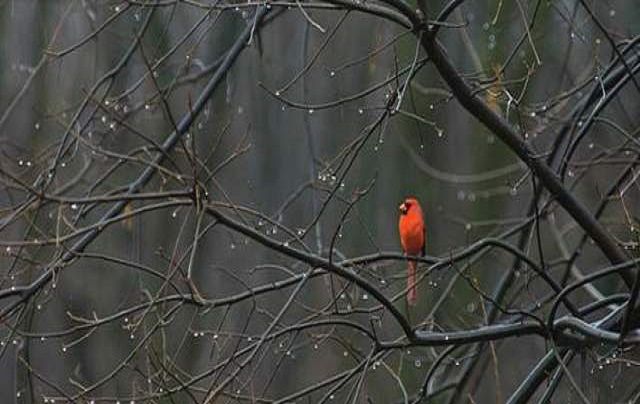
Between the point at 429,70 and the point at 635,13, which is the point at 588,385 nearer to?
the point at 635,13

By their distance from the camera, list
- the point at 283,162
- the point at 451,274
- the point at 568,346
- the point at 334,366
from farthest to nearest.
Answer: the point at 283,162, the point at 334,366, the point at 451,274, the point at 568,346

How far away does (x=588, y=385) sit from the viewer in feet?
18.0

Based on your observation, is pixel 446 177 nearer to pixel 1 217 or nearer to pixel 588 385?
pixel 588 385

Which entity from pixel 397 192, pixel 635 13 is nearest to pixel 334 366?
pixel 397 192

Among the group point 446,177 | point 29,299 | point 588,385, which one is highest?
point 446,177

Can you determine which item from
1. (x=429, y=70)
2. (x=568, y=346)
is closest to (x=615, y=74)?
(x=568, y=346)

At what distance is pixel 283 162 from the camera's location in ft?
29.7

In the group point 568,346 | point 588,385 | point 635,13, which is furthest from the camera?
point 635,13

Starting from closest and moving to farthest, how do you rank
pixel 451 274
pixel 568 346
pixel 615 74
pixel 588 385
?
pixel 568 346
pixel 615 74
pixel 588 385
pixel 451 274

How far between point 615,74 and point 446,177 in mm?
3409

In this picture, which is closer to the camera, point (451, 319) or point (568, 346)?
point (568, 346)

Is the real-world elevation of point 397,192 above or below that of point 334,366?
above

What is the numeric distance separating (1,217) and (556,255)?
170 inches

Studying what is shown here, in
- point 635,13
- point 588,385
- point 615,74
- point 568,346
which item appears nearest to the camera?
point 568,346
